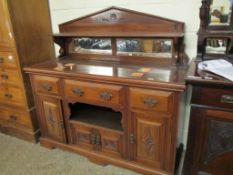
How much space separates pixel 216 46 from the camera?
1.44 meters

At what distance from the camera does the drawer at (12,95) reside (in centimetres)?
195

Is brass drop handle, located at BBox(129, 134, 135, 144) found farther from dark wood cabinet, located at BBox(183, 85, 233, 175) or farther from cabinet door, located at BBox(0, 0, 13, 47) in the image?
cabinet door, located at BBox(0, 0, 13, 47)

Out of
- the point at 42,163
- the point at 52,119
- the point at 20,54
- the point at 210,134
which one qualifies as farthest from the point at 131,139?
the point at 20,54

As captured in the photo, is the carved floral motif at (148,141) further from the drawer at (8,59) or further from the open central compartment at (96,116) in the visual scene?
the drawer at (8,59)

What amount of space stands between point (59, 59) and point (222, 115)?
1463 mm

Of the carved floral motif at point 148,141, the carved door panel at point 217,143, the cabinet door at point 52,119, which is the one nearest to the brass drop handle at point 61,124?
the cabinet door at point 52,119

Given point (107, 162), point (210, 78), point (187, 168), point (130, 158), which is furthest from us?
point (107, 162)

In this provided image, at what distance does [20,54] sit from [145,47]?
1.10 m

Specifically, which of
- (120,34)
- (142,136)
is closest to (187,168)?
(142,136)

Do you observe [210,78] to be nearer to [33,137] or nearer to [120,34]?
[120,34]

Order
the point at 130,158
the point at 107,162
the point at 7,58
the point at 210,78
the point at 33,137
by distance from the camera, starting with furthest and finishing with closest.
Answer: the point at 33,137
the point at 7,58
the point at 107,162
the point at 130,158
the point at 210,78

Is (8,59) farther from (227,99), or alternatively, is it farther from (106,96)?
(227,99)

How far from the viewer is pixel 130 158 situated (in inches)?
63.1

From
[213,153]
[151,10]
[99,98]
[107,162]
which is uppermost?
[151,10]
